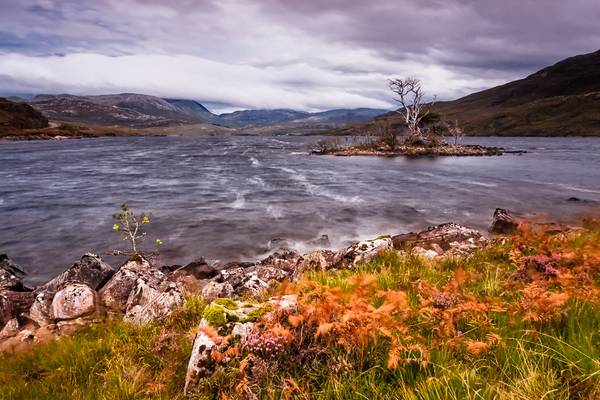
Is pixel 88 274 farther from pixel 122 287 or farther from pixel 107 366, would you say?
pixel 107 366

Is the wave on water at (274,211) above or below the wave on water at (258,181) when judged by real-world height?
above

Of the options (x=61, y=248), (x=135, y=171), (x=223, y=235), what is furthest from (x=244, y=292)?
(x=135, y=171)

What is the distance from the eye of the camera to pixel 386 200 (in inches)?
1187

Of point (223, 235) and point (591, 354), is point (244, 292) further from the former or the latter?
point (223, 235)

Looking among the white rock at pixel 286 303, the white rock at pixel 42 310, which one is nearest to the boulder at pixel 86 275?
the white rock at pixel 42 310

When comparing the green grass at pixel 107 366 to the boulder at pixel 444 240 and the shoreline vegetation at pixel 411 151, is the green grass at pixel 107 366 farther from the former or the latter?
the shoreline vegetation at pixel 411 151

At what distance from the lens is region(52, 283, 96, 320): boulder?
796cm

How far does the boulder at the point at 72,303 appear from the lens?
796cm

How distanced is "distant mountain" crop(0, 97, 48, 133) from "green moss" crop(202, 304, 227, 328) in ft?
624

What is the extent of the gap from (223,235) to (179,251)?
10.1 feet

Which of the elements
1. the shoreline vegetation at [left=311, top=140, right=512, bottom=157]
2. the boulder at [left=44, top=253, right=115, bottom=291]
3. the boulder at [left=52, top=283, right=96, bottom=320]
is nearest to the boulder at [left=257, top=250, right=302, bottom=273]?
the boulder at [left=44, top=253, right=115, bottom=291]

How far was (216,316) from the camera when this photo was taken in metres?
4.36

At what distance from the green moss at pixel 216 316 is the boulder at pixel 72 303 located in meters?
5.19

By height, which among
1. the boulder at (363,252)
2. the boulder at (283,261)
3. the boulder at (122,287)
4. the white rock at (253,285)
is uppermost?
the boulder at (363,252)
